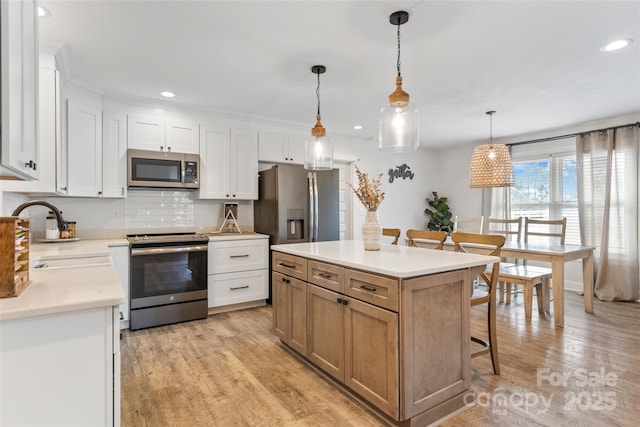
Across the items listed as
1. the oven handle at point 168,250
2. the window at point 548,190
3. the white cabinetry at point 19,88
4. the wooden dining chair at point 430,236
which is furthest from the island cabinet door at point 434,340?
the window at point 548,190

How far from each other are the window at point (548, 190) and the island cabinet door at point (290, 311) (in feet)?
14.5

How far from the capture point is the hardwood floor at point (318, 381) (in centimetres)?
193

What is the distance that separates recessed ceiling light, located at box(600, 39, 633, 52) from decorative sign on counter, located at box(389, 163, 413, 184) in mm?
3662

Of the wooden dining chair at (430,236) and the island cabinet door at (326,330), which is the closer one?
the island cabinet door at (326,330)

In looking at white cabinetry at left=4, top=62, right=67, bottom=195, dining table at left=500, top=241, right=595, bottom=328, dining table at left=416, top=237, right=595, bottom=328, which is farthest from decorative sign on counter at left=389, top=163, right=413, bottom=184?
white cabinetry at left=4, top=62, right=67, bottom=195

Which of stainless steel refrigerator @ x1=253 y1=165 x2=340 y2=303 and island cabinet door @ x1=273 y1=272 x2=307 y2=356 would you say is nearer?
island cabinet door @ x1=273 y1=272 x2=307 y2=356

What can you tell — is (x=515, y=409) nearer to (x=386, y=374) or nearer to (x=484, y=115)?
(x=386, y=374)

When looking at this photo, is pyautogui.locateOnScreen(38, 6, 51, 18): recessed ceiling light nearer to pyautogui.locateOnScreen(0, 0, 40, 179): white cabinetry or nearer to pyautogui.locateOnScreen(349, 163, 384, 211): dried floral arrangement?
pyautogui.locateOnScreen(0, 0, 40, 179): white cabinetry

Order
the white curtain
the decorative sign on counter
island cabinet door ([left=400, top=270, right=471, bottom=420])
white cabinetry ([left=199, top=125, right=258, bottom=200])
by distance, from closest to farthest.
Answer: island cabinet door ([left=400, top=270, right=471, bottom=420]) → white cabinetry ([left=199, top=125, right=258, bottom=200]) → the white curtain → the decorative sign on counter

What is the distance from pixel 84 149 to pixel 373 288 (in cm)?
311

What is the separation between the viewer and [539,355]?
107 inches

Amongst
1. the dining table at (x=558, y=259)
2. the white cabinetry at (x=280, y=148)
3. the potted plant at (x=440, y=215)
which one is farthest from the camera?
the potted plant at (x=440, y=215)

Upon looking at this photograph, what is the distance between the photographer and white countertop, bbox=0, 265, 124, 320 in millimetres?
1065

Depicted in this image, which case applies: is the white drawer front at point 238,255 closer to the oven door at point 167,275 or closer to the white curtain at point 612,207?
the oven door at point 167,275
